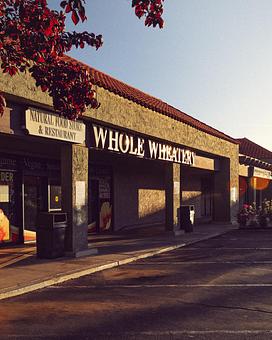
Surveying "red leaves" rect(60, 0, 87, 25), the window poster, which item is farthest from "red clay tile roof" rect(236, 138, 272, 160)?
"red leaves" rect(60, 0, 87, 25)

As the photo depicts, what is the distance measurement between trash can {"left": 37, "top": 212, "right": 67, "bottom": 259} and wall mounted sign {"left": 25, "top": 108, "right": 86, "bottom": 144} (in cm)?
213

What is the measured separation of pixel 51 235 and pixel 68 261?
2.78 feet

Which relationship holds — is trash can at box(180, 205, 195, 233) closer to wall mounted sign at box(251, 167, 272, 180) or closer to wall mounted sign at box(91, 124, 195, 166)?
wall mounted sign at box(91, 124, 195, 166)

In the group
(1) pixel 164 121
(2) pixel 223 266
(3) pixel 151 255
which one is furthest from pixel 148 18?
(1) pixel 164 121

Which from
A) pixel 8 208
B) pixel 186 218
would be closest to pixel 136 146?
pixel 8 208

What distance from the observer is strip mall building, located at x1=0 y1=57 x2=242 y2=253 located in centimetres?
1266

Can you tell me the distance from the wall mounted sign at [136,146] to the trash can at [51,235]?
2.60 metres

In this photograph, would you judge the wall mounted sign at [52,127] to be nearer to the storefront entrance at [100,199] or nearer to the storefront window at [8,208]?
the storefront window at [8,208]

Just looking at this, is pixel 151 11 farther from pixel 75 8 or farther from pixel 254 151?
pixel 254 151

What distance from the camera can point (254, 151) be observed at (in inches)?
1962

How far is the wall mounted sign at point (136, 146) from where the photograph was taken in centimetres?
1487

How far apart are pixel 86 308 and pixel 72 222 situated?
578 cm

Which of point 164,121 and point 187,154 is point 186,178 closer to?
point 187,154

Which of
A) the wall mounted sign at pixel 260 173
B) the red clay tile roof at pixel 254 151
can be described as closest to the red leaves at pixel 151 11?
the wall mounted sign at pixel 260 173
